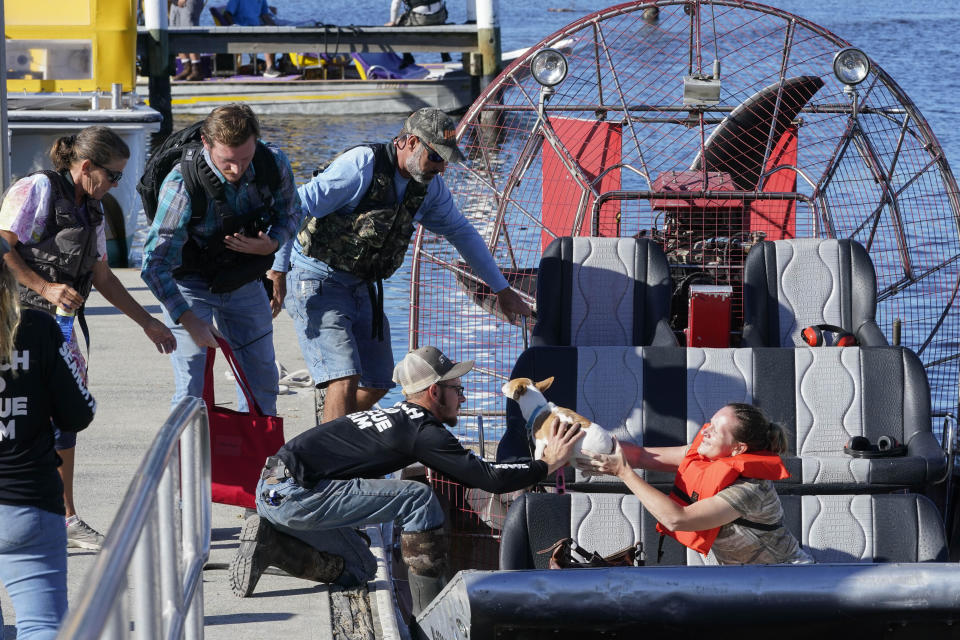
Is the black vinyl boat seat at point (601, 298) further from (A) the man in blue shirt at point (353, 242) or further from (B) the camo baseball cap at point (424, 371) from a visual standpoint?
(B) the camo baseball cap at point (424, 371)

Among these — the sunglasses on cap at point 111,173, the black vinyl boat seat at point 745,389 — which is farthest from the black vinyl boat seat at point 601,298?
the sunglasses on cap at point 111,173

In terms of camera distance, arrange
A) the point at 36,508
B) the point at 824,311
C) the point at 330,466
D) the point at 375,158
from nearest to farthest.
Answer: the point at 36,508 → the point at 330,466 → the point at 375,158 → the point at 824,311

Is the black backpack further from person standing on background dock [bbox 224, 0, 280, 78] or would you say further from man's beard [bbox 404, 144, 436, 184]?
person standing on background dock [bbox 224, 0, 280, 78]

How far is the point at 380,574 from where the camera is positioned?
15.3 ft

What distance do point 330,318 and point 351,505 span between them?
1.09 meters

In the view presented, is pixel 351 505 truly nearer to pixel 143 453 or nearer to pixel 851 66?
pixel 143 453

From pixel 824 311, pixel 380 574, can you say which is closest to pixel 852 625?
pixel 380 574

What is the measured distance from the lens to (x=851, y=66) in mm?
6406

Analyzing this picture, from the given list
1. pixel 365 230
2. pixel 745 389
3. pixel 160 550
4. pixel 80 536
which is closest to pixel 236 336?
pixel 365 230

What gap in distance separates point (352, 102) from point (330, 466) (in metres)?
19.6

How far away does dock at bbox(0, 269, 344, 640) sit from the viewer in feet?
13.8

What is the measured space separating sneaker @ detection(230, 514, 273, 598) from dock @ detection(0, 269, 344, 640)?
2.2 inches

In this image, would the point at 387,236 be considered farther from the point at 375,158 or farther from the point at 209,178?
the point at 209,178

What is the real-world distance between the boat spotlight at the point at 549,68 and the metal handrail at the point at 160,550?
129 inches
